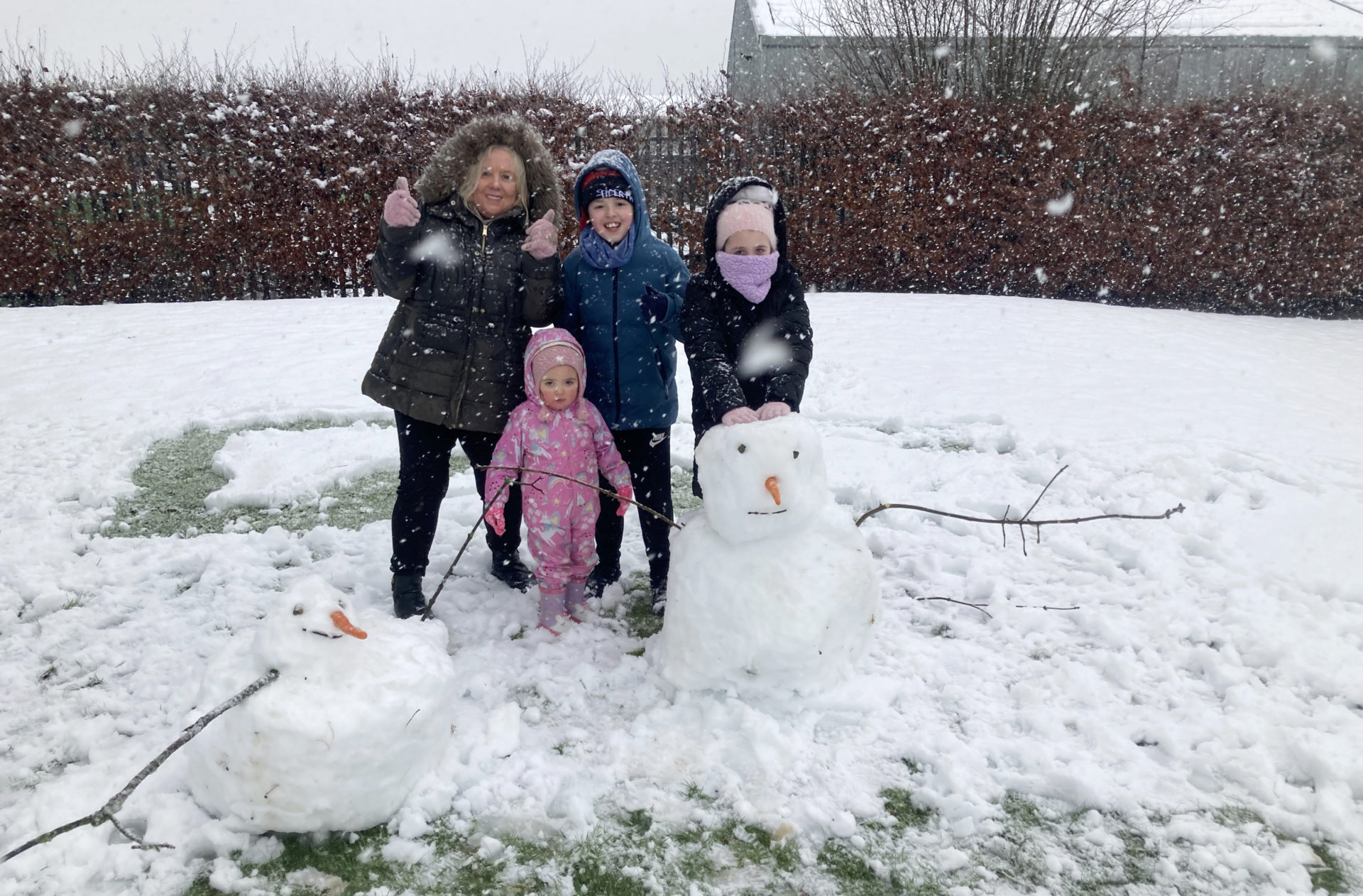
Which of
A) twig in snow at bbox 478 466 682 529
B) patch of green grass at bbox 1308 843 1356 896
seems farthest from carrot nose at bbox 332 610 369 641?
patch of green grass at bbox 1308 843 1356 896

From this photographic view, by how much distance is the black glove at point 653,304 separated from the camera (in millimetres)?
2980

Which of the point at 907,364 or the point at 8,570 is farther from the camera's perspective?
the point at 907,364

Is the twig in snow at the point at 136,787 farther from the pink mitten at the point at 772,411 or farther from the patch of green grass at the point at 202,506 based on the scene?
the patch of green grass at the point at 202,506

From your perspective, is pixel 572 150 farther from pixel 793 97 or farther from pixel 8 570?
pixel 8 570

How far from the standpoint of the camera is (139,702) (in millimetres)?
2596

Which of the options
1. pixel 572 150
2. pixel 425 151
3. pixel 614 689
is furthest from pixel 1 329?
pixel 614 689

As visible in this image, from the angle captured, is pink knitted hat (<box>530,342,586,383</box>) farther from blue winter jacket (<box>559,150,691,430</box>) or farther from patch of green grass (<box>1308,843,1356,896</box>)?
patch of green grass (<box>1308,843,1356,896</box>)

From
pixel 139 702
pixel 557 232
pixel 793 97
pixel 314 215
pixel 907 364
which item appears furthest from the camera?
pixel 793 97

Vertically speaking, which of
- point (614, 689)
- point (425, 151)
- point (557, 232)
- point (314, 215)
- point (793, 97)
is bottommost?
point (614, 689)

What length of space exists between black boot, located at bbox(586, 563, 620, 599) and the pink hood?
80cm

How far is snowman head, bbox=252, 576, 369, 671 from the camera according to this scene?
2.07 m

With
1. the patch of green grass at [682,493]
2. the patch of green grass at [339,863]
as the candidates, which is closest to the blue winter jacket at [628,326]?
the patch of green grass at [682,493]

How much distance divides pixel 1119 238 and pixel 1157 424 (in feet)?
17.1

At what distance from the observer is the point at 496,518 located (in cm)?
307
